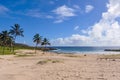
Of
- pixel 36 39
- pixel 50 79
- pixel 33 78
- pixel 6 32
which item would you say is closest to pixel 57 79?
pixel 50 79

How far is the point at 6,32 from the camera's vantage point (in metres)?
94.4

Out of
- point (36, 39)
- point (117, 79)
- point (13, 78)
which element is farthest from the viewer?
point (36, 39)

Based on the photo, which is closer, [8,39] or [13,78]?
[13,78]

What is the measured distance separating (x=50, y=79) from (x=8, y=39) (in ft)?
266

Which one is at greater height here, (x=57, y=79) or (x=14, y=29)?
(x=14, y=29)

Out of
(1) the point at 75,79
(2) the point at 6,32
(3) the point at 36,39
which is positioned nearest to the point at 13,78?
(1) the point at 75,79

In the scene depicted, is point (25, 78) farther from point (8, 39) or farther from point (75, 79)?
point (8, 39)

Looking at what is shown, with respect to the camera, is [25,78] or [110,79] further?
[25,78]

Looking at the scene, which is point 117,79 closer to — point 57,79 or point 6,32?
point 57,79

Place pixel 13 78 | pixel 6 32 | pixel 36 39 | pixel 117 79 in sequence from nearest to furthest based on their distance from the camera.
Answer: pixel 117 79, pixel 13 78, pixel 6 32, pixel 36 39

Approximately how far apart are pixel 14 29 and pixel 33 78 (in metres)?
78.3

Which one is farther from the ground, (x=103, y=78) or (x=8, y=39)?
(x=8, y=39)

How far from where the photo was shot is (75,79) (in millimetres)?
20219

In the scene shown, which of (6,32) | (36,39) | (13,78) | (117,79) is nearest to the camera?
(117,79)
